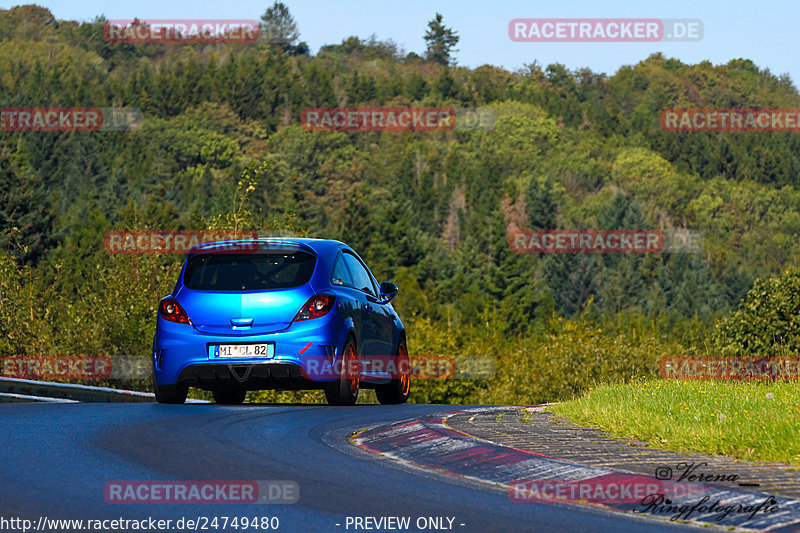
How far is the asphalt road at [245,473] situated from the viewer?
6.12 metres

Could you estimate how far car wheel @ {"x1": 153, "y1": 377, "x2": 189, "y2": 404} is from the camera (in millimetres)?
13461

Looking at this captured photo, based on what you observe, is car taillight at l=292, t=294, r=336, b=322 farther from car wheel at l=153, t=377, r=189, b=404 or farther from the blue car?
car wheel at l=153, t=377, r=189, b=404

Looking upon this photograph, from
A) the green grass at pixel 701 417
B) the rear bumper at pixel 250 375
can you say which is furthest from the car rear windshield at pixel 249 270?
the green grass at pixel 701 417

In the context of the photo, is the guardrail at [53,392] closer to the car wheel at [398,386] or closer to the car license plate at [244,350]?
the car wheel at [398,386]

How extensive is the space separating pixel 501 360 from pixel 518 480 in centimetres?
8579

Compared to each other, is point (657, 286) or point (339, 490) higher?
point (339, 490)

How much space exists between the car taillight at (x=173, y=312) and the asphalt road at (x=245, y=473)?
1718 mm

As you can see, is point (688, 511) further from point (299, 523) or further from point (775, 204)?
point (775, 204)

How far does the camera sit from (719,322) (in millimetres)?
58344

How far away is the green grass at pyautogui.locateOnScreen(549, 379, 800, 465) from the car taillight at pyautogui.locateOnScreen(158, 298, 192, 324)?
415 cm

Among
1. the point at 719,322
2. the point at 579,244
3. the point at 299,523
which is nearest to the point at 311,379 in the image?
the point at 299,523

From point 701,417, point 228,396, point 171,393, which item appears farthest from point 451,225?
point 701,417

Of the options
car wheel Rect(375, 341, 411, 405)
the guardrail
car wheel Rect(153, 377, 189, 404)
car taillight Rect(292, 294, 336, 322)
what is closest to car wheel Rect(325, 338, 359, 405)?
car taillight Rect(292, 294, 336, 322)

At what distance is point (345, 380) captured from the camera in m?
13.3
